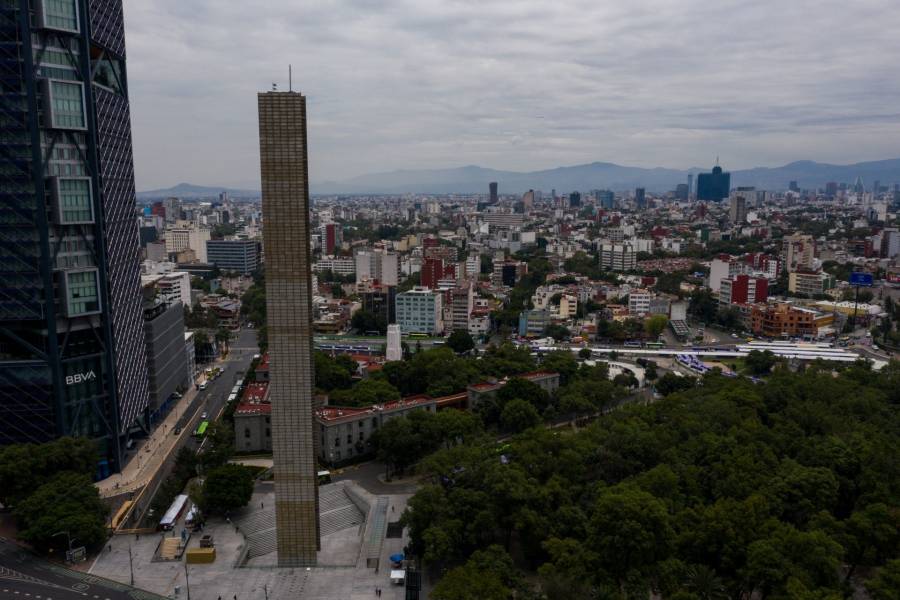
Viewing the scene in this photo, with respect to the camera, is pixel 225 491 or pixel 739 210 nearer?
pixel 225 491

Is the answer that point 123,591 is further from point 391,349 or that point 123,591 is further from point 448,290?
point 448,290

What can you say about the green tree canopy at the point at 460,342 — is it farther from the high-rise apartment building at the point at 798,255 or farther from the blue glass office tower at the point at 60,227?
the high-rise apartment building at the point at 798,255

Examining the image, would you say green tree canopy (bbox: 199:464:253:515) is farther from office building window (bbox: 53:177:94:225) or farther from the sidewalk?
office building window (bbox: 53:177:94:225)

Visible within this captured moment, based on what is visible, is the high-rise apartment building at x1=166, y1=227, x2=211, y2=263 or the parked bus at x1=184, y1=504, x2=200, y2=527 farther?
the high-rise apartment building at x1=166, y1=227, x2=211, y2=263

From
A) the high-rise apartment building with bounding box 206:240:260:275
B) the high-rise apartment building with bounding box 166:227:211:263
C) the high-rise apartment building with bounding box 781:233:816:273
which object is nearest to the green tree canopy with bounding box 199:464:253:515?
the high-rise apartment building with bounding box 206:240:260:275

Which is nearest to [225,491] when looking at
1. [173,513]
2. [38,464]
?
[173,513]

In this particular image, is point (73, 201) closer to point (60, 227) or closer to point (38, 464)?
point (60, 227)
